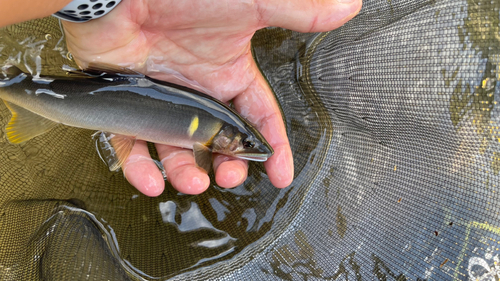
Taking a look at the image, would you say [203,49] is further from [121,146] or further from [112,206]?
[112,206]

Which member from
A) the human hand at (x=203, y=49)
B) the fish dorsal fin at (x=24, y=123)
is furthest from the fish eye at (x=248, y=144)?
the fish dorsal fin at (x=24, y=123)

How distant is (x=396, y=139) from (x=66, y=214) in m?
3.04

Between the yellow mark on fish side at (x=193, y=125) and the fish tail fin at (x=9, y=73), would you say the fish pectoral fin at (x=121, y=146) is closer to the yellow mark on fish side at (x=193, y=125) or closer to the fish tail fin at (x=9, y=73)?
the yellow mark on fish side at (x=193, y=125)

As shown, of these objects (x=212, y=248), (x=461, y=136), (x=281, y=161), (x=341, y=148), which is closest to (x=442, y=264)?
(x=461, y=136)

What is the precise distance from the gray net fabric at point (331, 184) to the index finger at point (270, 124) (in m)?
0.61

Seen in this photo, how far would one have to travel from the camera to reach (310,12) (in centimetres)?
212

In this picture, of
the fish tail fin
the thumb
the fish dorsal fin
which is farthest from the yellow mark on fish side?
the fish tail fin

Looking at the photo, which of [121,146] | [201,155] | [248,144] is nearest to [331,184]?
[248,144]

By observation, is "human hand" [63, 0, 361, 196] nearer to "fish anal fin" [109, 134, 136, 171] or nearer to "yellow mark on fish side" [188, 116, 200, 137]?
"fish anal fin" [109, 134, 136, 171]

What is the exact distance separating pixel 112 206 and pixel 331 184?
81.8 inches

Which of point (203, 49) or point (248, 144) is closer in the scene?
point (248, 144)

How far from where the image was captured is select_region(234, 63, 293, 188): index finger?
8.15 feet

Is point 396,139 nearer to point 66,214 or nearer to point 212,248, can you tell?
point 212,248

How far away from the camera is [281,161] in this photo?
8.14 ft
